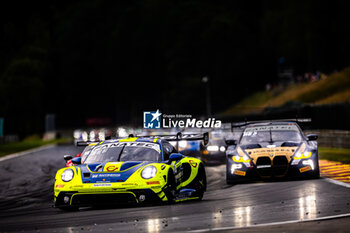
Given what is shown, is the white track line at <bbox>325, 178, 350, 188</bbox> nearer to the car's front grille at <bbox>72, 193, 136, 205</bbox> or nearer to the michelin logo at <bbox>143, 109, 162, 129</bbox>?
the michelin logo at <bbox>143, 109, 162, 129</bbox>

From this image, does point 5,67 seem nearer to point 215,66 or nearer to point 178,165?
point 215,66

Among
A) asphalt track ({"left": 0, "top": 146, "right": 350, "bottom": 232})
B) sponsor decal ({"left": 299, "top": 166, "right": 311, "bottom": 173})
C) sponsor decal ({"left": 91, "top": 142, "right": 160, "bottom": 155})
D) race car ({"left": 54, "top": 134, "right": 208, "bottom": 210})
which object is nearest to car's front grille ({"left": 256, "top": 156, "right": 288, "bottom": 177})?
asphalt track ({"left": 0, "top": 146, "right": 350, "bottom": 232})

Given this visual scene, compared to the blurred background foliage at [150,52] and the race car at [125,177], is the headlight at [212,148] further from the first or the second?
the blurred background foliage at [150,52]

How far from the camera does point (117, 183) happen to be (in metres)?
12.3

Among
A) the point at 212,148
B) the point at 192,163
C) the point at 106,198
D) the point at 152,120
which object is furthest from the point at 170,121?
the point at 212,148

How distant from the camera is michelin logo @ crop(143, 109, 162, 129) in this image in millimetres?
15085

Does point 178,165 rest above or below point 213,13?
below

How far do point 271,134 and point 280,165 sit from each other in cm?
141

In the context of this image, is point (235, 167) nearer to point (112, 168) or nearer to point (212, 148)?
point (112, 168)

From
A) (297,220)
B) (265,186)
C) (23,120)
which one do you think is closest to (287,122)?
(265,186)

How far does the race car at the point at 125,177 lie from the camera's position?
40.5ft

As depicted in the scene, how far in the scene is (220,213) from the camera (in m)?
11.4

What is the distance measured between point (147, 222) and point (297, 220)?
6.98 feet

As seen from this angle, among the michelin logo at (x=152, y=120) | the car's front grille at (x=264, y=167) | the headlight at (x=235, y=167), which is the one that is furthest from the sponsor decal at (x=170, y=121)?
the car's front grille at (x=264, y=167)
